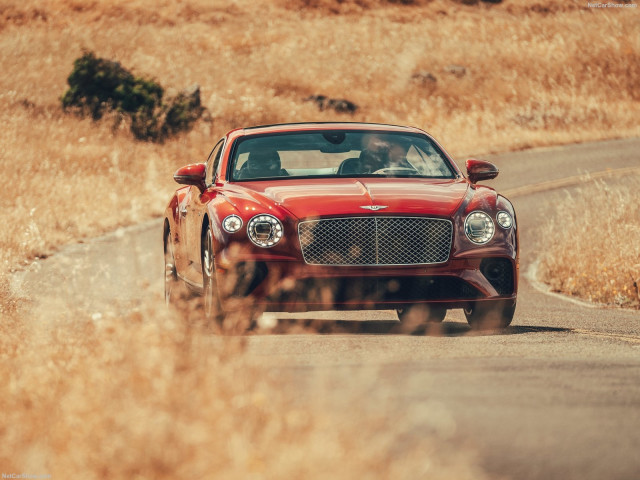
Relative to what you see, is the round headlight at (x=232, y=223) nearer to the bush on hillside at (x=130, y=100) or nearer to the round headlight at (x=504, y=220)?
the round headlight at (x=504, y=220)

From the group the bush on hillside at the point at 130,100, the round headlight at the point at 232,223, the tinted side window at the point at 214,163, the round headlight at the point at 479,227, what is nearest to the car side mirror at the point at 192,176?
the tinted side window at the point at 214,163

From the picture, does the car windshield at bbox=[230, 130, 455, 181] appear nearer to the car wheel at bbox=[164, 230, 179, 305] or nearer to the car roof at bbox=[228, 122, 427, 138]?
the car roof at bbox=[228, 122, 427, 138]

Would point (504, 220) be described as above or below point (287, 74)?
above

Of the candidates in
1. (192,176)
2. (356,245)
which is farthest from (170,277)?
(356,245)

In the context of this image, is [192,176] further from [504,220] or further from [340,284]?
[504,220]

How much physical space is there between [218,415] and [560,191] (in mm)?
19795

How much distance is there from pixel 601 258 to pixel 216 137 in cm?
2051

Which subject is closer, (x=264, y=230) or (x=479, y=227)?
(x=264, y=230)

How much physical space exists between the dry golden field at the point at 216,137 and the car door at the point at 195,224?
0.94 meters

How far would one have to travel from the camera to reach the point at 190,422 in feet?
13.9

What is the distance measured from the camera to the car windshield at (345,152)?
31.2 feet

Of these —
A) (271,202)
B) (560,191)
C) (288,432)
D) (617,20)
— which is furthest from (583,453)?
(617,20)

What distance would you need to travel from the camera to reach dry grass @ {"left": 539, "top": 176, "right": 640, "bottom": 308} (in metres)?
12.5

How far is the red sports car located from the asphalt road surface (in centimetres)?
30
